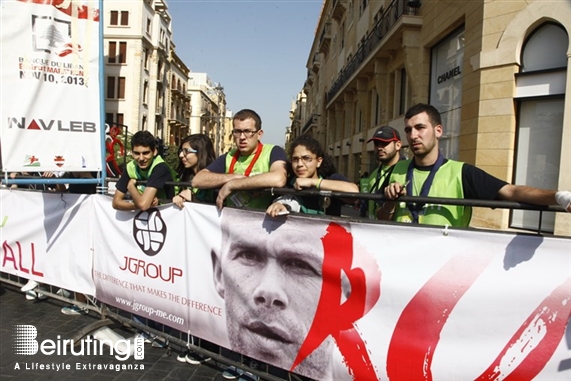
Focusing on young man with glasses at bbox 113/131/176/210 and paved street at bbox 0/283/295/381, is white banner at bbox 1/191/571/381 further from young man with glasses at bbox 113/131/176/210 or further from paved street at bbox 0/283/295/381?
paved street at bbox 0/283/295/381

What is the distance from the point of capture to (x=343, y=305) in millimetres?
2637

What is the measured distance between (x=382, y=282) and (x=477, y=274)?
54 centimetres

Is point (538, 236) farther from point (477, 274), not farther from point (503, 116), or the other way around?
point (503, 116)

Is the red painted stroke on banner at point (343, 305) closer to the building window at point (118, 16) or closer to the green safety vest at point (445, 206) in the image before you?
the green safety vest at point (445, 206)

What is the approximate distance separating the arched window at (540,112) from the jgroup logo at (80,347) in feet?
26.5

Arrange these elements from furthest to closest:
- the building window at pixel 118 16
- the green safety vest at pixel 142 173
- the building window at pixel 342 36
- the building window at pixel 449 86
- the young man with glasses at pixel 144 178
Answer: the building window at pixel 118 16 → the building window at pixel 342 36 → the building window at pixel 449 86 → the green safety vest at pixel 142 173 → the young man with glasses at pixel 144 178

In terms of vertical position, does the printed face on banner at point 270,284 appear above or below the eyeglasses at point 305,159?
below

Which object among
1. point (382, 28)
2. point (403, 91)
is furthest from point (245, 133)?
point (382, 28)

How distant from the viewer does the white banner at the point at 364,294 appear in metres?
2.16

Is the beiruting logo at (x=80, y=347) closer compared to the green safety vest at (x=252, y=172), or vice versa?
the green safety vest at (x=252, y=172)

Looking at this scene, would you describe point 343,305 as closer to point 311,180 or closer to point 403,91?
point 311,180

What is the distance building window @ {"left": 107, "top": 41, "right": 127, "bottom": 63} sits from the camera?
1855 inches

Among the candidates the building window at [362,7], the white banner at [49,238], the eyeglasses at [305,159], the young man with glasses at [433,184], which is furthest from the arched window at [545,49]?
the building window at [362,7]

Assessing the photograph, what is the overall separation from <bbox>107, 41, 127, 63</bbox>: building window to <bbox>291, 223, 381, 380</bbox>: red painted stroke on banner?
50.9 metres
